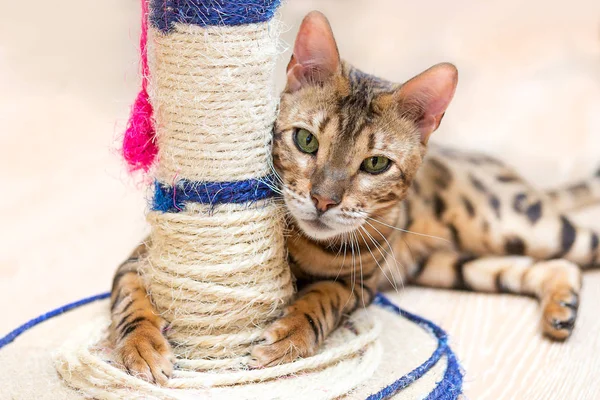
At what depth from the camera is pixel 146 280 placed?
1466mm

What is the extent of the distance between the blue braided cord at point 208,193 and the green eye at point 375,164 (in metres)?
0.19

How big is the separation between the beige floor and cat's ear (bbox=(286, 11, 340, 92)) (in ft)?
2.20

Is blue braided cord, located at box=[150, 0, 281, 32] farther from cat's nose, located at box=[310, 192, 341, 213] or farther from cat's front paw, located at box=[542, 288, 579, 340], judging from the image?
cat's front paw, located at box=[542, 288, 579, 340]

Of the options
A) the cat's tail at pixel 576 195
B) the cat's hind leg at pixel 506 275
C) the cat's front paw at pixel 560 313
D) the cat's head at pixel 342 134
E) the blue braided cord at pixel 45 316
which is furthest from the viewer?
the cat's tail at pixel 576 195

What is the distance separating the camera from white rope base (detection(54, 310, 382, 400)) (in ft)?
4.15

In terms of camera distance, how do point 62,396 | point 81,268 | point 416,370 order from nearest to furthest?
1. point 62,396
2. point 416,370
3. point 81,268

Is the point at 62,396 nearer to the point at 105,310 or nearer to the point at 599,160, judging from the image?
the point at 105,310

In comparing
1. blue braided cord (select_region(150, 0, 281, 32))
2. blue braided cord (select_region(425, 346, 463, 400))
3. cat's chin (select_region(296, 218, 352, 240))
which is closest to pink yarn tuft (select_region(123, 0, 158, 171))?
blue braided cord (select_region(150, 0, 281, 32))

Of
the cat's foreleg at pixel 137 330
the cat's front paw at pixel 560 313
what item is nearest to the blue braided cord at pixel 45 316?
the cat's foreleg at pixel 137 330

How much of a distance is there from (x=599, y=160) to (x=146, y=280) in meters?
1.95

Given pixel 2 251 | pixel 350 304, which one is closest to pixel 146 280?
pixel 350 304

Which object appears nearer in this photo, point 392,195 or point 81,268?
point 392,195

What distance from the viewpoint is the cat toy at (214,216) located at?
1302 millimetres

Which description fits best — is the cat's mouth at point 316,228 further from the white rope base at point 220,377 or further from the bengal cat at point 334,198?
the white rope base at point 220,377
